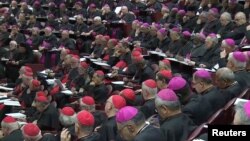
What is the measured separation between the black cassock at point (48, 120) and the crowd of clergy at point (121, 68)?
2 cm

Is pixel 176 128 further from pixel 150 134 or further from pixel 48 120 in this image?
pixel 48 120

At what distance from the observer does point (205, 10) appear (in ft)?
43.4

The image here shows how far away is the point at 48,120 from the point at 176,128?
3415mm

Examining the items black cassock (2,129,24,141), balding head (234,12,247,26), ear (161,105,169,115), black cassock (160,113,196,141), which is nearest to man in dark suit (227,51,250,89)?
black cassock (160,113,196,141)

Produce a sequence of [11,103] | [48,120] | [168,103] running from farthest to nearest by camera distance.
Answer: [11,103] → [48,120] → [168,103]

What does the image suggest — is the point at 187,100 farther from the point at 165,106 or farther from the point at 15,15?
the point at 15,15

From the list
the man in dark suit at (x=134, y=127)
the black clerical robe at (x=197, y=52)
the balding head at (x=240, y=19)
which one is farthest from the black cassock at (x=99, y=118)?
the balding head at (x=240, y=19)

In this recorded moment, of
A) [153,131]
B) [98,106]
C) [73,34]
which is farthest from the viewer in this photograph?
[73,34]

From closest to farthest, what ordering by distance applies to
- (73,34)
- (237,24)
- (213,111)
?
(213,111)
(237,24)
(73,34)

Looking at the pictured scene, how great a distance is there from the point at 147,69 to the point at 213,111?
390cm

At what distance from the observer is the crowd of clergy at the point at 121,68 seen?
224 inches

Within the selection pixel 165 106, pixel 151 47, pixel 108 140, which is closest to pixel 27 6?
pixel 151 47

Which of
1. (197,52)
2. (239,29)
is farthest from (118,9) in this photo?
(239,29)

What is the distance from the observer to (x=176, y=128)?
4.99 metres
